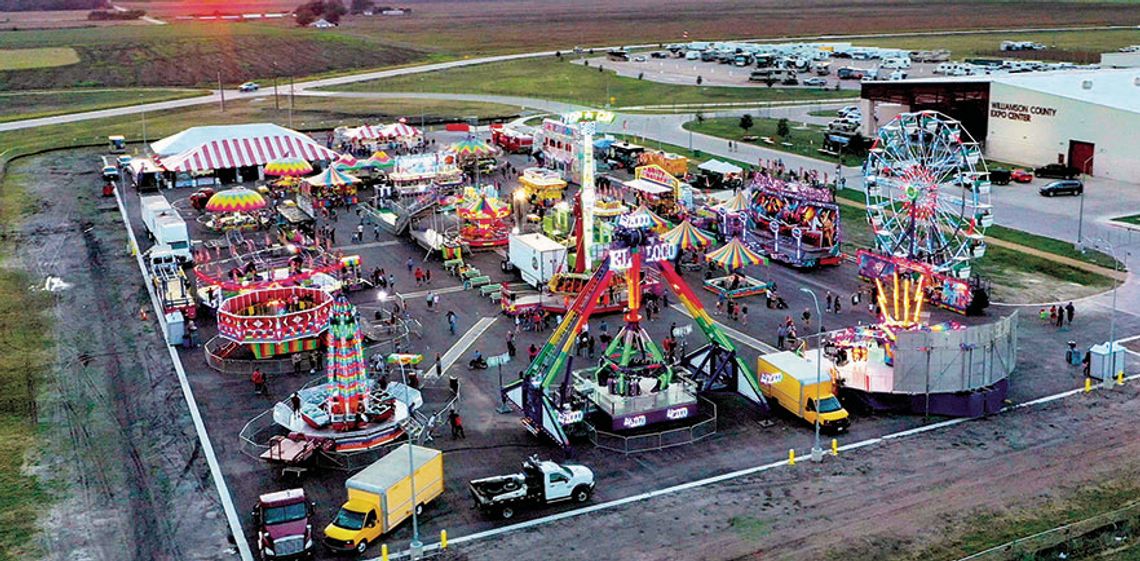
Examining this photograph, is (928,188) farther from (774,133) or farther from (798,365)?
(774,133)

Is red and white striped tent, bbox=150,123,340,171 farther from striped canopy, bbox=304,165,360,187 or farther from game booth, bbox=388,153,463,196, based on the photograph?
game booth, bbox=388,153,463,196

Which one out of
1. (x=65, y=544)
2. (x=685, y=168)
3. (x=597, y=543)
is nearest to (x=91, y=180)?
(x=685, y=168)

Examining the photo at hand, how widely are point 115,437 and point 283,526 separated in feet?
41.3

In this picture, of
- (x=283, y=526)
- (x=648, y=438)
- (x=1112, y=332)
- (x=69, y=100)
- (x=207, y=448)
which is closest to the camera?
(x=283, y=526)

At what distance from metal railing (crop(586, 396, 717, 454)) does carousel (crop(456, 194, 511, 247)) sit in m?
32.1

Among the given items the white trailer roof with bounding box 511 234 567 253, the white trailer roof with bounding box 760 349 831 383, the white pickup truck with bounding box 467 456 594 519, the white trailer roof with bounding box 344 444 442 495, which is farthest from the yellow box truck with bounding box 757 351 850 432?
the white trailer roof with bounding box 511 234 567 253

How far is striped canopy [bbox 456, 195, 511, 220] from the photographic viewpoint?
74062 mm

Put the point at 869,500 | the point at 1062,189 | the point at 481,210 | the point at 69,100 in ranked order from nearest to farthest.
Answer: the point at 869,500 < the point at 481,210 < the point at 1062,189 < the point at 69,100

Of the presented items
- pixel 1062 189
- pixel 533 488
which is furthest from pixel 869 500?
pixel 1062 189

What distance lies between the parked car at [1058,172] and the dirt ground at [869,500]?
5091cm

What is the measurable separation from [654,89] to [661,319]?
97262mm

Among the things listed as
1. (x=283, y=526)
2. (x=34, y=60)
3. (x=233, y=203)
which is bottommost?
(x=283, y=526)

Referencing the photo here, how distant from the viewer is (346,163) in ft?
307

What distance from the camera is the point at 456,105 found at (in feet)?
464
